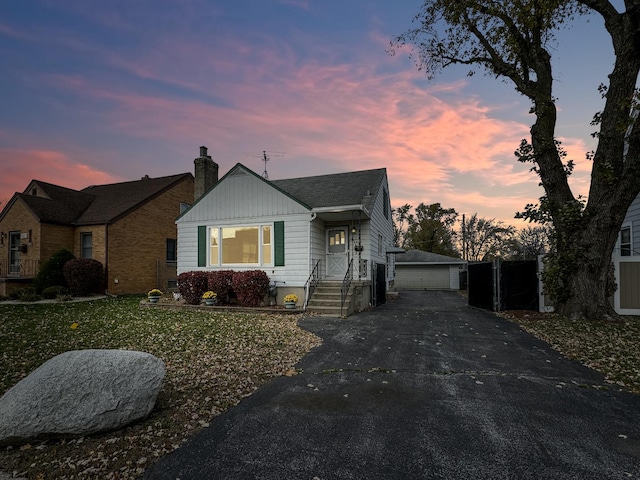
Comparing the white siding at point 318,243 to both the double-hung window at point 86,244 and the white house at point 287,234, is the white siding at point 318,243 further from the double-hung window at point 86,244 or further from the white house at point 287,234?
the double-hung window at point 86,244

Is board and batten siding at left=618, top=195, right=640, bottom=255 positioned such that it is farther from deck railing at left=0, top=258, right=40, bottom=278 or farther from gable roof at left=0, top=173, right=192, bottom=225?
deck railing at left=0, top=258, right=40, bottom=278

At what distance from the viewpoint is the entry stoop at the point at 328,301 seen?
10836 millimetres

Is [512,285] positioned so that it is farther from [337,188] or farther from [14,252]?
[14,252]

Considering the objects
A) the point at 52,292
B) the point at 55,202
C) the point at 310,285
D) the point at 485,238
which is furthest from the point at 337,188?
the point at 485,238

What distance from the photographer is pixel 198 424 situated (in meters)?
3.37

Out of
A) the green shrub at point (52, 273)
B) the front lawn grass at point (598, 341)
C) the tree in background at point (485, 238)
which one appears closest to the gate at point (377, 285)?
the front lawn grass at point (598, 341)

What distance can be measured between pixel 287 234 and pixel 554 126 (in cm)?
960

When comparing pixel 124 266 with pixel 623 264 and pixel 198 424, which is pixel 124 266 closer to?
pixel 198 424

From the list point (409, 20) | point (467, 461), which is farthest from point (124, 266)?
point (467, 461)

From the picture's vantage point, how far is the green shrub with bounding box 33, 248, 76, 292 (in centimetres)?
1550

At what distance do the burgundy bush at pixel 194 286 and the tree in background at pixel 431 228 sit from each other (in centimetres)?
2965

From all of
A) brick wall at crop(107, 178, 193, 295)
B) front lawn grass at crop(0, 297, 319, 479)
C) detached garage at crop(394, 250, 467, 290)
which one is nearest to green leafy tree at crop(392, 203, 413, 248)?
detached garage at crop(394, 250, 467, 290)

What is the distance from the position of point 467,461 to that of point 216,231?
40.7ft

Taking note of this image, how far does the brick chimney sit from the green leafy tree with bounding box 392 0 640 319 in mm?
10458
